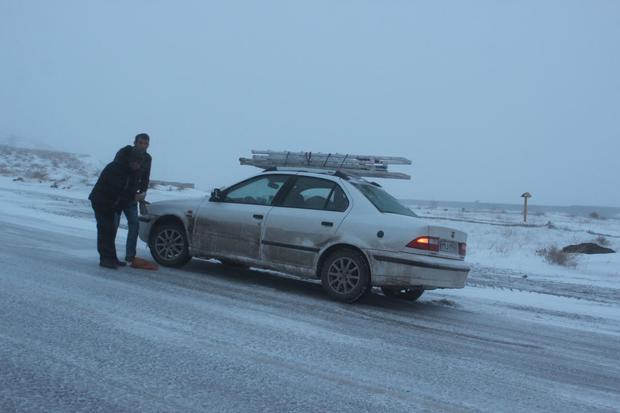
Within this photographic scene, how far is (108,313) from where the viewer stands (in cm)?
545

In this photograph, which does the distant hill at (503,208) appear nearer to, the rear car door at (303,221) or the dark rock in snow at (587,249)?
the dark rock in snow at (587,249)

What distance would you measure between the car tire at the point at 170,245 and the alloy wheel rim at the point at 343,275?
2.31 meters

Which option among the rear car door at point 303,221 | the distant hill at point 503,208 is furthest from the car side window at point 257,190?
the distant hill at point 503,208

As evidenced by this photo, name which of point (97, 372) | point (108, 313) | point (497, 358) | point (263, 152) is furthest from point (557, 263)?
point (97, 372)

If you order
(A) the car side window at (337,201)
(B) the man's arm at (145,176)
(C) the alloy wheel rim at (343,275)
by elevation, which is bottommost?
(C) the alloy wheel rim at (343,275)

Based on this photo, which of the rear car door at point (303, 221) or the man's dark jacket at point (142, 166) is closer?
the rear car door at point (303, 221)

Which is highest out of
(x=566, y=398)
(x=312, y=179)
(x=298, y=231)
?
(x=312, y=179)

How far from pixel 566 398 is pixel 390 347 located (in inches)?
58.9

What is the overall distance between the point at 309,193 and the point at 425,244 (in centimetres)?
172

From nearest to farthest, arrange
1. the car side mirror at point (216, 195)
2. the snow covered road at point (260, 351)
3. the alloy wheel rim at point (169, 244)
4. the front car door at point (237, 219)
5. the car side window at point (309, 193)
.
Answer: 1. the snow covered road at point (260, 351)
2. the car side window at point (309, 193)
3. the front car door at point (237, 219)
4. the car side mirror at point (216, 195)
5. the alloy wheel rim at point (169, 244)

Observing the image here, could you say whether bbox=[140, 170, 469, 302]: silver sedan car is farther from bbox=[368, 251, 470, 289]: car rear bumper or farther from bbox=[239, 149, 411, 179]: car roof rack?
bbox=[239, 149, 411, 179]: car roof rack

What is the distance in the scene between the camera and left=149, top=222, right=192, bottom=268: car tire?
28.0 ft

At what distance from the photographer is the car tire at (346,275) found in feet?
23.4

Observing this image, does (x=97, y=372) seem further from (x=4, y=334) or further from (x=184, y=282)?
(x=184, y=282)
